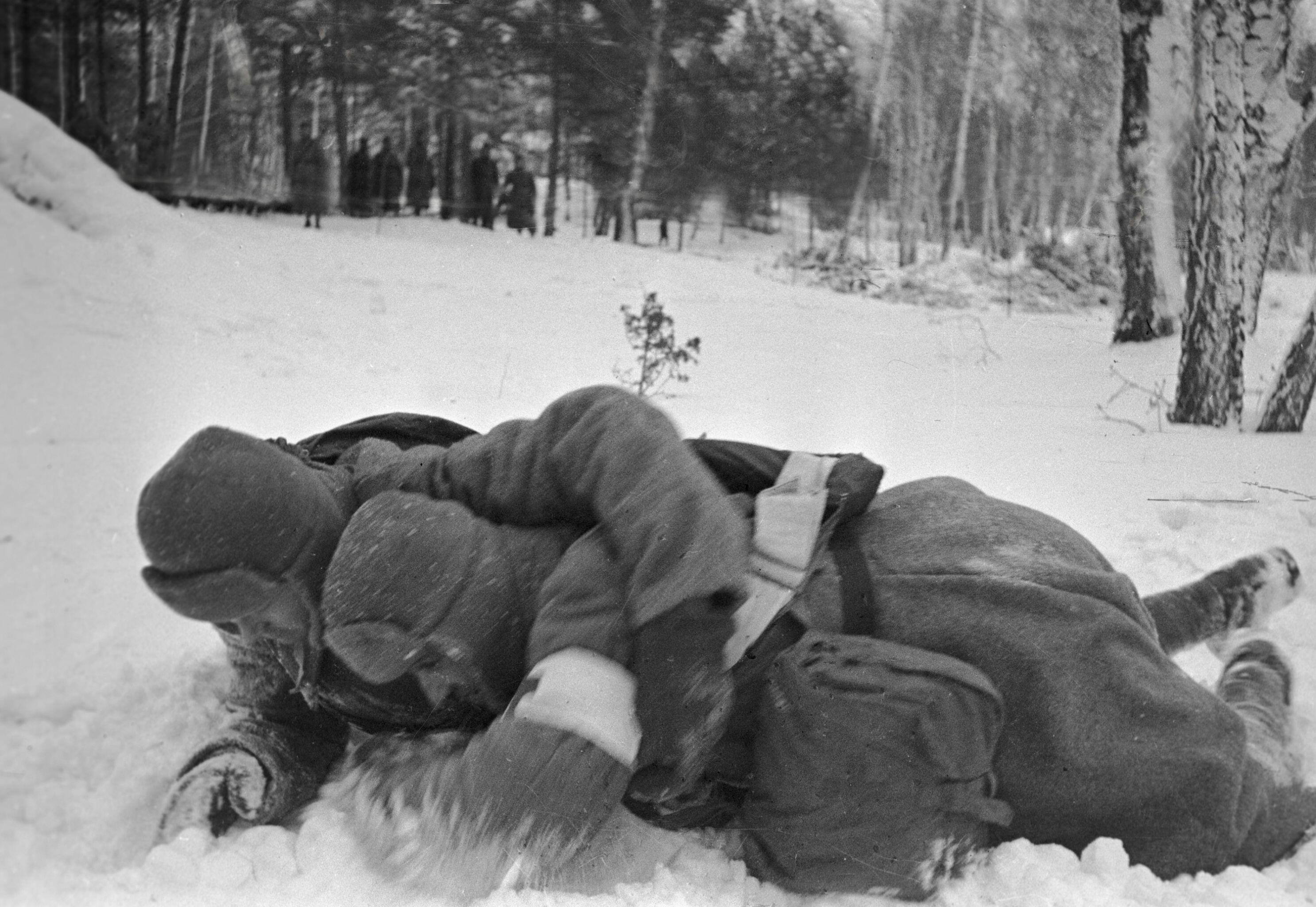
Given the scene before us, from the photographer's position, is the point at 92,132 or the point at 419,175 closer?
the point at 92,132

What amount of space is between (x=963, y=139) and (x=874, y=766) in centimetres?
116

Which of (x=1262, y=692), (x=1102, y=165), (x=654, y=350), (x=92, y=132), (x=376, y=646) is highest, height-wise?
(x=1102, y=165)

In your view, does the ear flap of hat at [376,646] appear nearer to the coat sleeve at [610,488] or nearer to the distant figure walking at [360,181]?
the coat sleeve at [610,488]

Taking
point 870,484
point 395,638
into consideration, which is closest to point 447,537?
point 395,638

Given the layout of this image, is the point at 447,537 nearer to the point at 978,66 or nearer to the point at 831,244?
the point at 831,244

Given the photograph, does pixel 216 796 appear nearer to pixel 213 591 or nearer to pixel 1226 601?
pixel 213 591

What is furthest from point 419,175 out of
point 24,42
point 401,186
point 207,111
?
point 24,42

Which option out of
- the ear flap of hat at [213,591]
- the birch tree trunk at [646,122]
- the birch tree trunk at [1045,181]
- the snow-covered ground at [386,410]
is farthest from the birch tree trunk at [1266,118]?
the ear flap of hat at [213,591]

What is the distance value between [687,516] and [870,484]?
297 mm

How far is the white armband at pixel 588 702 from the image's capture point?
79 centimetres

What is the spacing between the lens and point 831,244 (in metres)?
1.59

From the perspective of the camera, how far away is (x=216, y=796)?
1.03 m

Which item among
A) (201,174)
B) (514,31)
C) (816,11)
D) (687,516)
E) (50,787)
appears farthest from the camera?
(816,11)

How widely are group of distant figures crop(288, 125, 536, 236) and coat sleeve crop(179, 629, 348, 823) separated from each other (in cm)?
67
